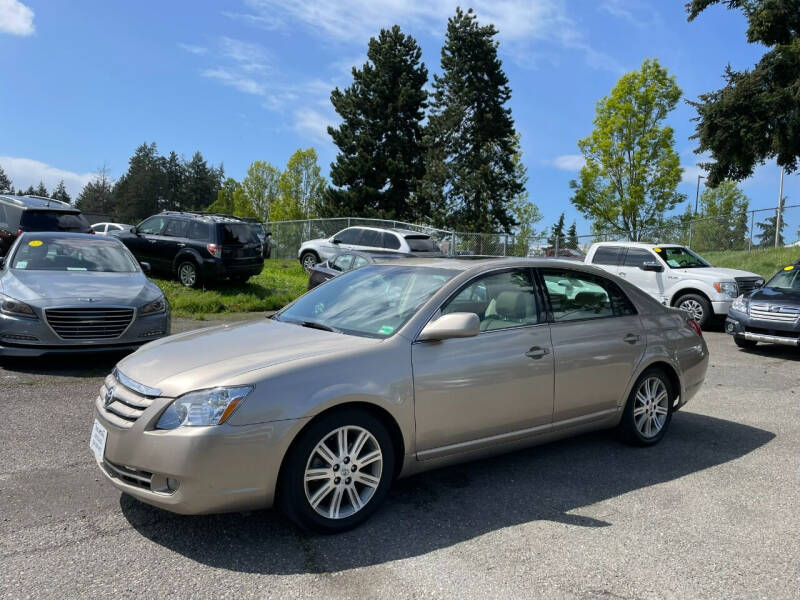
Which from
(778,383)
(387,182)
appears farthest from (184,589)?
(387,182)

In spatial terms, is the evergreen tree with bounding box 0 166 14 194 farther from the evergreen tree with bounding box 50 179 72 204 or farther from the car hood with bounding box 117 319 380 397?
the car hood with bounding box 117 319 380 397

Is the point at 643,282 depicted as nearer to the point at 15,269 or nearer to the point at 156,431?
the point at 15,269

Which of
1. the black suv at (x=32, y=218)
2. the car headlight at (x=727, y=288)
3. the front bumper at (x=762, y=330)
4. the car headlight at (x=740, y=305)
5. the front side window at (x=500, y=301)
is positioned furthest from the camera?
the black suv at (x=32, y=218)

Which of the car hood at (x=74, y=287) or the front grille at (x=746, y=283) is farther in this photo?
the front grille at (x=746, y=283)

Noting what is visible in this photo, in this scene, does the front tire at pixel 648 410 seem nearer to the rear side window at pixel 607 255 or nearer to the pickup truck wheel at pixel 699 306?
the pickup truck wheel at pixel 699 306

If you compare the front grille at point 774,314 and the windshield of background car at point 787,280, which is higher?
the windshield of background car at point 787,280

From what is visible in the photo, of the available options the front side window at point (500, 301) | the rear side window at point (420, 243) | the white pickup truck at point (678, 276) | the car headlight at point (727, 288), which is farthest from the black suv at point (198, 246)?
the front side window at point (500, 301)

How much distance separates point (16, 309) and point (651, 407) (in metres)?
6.56

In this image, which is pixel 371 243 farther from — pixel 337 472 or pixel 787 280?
pixel 337 472

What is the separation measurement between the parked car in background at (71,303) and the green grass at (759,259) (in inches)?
763

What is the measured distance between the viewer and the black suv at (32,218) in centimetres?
1416

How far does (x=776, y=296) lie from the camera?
10820 millimetres

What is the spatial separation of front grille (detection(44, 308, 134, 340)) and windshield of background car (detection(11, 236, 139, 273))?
150 centimetres

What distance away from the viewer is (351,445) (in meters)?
3.57
